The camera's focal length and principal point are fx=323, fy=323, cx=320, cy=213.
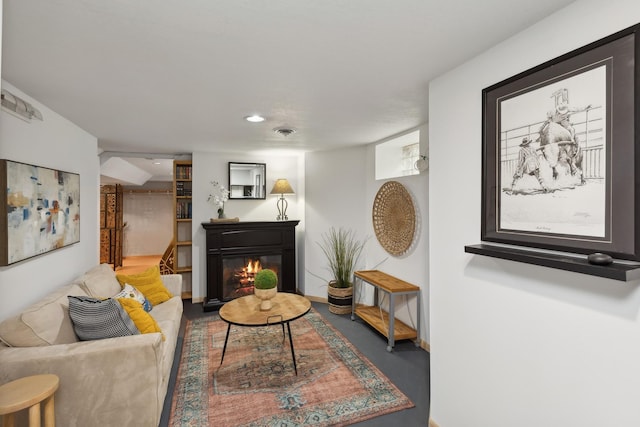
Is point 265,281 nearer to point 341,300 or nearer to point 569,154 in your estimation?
point 341,300

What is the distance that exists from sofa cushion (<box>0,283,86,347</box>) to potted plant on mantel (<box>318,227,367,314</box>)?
2880 millimetres

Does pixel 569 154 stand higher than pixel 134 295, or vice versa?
pixel 569 154

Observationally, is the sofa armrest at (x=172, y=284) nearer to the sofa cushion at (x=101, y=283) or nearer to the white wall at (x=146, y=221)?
the sofa cushion at (x=101, y=283)

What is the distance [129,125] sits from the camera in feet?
10.5

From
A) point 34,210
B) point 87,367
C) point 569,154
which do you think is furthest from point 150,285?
point 569,154

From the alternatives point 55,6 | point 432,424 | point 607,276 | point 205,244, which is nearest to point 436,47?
point 607,276

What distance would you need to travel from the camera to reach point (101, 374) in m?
1.91

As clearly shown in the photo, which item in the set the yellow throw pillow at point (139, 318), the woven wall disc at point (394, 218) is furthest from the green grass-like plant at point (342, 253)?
the yellow throw pillow at point (139, 318)

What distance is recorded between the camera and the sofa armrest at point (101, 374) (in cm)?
182

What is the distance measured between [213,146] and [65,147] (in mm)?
1748

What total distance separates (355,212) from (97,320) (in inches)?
126

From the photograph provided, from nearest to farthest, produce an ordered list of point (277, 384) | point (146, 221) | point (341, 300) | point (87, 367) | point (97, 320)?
point (87, 367), point (97, 320), point (277, 384), point (341, 300), point (146, 221)

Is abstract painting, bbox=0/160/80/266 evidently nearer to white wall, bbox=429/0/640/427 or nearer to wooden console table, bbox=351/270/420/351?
white wall, bbox=429/0/640/427

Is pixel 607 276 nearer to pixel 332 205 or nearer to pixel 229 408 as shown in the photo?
pixel 229 408
